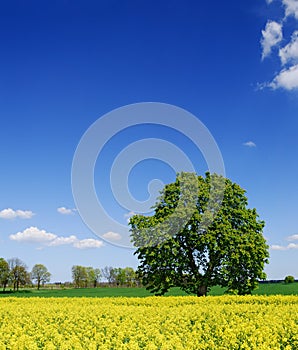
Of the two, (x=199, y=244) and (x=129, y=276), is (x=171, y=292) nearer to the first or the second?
(x=199, y=244)

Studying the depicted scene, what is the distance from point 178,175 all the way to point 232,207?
4151mm

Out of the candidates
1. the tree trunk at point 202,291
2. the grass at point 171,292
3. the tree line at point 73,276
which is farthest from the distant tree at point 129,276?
the tree trunk at point 202,291

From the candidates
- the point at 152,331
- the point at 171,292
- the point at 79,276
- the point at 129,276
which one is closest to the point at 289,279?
the point at 171,292

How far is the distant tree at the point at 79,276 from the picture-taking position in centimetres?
10709

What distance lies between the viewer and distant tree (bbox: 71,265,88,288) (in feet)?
351

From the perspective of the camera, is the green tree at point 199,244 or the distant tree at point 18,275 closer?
the green tree at point 199,244

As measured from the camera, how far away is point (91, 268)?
389ft

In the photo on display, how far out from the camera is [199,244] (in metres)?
24.5

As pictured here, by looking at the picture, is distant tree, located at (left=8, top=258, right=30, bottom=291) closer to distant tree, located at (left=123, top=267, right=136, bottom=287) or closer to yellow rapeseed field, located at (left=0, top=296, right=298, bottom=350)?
distant tree, located at (left=123, top=267, right=136, bottom=287)

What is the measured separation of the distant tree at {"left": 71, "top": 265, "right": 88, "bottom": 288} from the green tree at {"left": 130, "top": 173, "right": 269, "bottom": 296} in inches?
3402

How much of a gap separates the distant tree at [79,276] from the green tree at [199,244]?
3402 inches

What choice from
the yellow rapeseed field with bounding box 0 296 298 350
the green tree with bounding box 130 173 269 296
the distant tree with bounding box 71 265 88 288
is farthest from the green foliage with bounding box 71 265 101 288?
the yellow rapeseed field with bounding box 0 296 298 350

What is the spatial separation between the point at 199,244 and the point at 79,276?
9053cm

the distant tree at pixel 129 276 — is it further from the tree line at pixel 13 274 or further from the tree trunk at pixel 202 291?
the tree trunk at pixel 202 291
